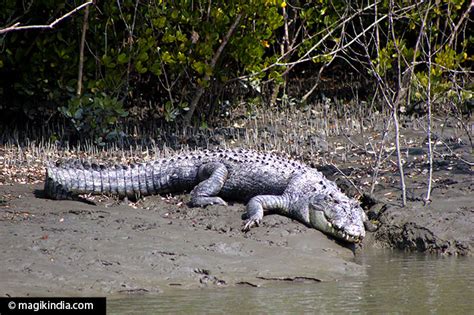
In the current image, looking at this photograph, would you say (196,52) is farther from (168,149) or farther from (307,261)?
(307,261)

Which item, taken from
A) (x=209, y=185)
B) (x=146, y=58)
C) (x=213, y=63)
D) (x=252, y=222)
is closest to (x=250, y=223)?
(x=252, y=222)

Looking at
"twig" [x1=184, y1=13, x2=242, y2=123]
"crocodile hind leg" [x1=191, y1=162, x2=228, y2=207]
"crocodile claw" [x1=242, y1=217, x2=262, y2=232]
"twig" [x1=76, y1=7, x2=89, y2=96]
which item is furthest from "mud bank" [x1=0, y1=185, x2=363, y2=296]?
"twig" [x1=184, y1=13, x2=242, y2=123]

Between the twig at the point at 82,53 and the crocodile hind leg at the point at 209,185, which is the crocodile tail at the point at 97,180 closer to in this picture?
the crocodile hind leg at the point at 209,185

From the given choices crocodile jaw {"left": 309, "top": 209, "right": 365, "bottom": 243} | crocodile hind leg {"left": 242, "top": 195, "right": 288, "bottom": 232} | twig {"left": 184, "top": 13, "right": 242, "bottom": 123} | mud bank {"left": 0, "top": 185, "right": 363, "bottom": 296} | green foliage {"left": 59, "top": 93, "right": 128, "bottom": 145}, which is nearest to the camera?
mud bank {"left": 0, "top": 185, "right": 363, "bottom": 296}

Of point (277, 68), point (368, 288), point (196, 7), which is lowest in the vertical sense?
A: point (368, 288)

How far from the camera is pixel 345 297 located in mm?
6836

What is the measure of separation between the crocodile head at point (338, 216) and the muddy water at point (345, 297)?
802mm

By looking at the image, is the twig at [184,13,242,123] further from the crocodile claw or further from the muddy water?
the muddy water

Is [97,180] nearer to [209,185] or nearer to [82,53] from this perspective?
[209,185]

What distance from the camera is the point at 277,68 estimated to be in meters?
13.2

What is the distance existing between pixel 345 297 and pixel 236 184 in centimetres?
342

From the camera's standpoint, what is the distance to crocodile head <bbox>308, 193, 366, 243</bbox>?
876 centimetres

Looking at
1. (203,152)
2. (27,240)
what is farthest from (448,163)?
(27,240)

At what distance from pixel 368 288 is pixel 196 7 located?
635cm
